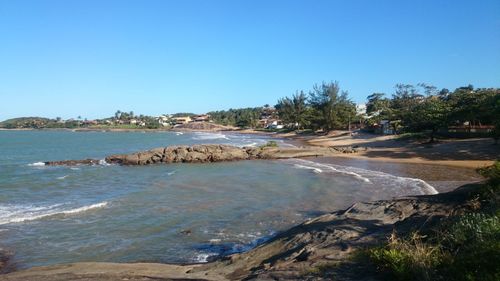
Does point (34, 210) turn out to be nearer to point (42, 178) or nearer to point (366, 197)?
point (42, 178)

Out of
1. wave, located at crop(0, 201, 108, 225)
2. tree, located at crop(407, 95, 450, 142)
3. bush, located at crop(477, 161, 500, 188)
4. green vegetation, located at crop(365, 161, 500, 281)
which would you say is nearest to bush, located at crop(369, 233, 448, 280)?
green vegetation, located at crop(365, 161, 500, 281)

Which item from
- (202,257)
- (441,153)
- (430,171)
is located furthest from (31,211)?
(441,153)

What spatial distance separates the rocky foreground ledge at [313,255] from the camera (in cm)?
799

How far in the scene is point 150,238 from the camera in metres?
15.2

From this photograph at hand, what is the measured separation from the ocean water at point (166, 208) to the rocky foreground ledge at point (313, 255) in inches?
89.1

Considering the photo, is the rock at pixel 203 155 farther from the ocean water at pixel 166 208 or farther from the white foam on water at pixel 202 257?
the white foam on water at pixel 202 257

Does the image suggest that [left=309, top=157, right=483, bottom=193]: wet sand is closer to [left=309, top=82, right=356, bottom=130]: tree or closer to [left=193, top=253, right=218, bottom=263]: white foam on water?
[left=193, top=253, right=218, bottom=263]: white foam on water

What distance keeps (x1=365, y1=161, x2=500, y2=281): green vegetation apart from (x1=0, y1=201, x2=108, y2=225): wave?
16.2 meters

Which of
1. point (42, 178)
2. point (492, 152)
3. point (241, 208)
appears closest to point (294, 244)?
point (241, 208)

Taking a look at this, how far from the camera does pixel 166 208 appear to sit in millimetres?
20703

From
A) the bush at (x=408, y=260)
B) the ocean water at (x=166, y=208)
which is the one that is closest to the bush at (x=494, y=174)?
the bush at (x=408, y=260)

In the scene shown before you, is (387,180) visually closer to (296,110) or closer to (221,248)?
(221,248)

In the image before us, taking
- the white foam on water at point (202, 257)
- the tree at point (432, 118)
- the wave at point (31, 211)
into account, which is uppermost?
the tree at point (432, 118)

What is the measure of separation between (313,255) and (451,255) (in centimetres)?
297
